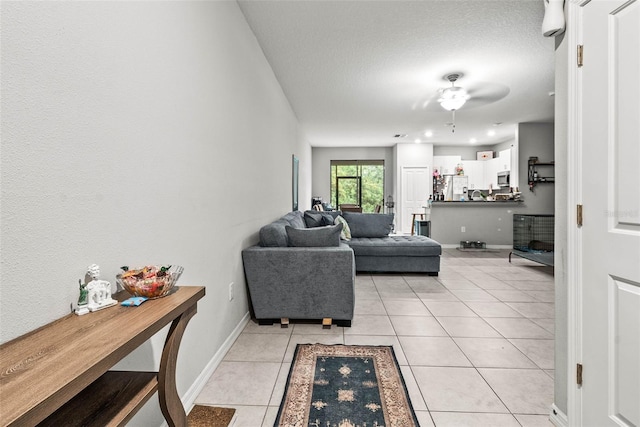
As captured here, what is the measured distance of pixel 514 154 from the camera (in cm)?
697

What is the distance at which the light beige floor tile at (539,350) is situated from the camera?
2131 mm

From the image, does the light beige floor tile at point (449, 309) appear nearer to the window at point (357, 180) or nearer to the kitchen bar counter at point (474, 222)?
the kitchen bar counter at point (474, 222)

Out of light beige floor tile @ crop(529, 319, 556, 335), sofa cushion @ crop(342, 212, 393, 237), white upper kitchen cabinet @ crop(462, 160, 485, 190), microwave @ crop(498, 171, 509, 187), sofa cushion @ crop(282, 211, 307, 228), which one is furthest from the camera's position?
white upper kitchen cabinet @ crop(462, 160, 485, 190)

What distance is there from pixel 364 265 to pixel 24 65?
427 centimetres

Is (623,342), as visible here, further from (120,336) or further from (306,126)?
(306,126)

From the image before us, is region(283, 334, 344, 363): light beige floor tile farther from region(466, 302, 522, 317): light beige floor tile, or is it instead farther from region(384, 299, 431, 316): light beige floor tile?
region(466, 302, 522, 317): light beige floor tile

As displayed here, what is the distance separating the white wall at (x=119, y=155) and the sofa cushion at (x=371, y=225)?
3.13 metres

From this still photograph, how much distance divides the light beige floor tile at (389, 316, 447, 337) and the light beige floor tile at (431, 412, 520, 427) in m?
0.96

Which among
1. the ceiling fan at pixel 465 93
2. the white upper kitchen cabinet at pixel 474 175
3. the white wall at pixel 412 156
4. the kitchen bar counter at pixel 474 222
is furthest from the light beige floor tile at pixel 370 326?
the white upper kitchen cabinet at pixel 474 175

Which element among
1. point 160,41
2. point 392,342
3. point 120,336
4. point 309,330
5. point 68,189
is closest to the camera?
point 120,336

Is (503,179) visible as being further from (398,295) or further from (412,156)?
(398,295)

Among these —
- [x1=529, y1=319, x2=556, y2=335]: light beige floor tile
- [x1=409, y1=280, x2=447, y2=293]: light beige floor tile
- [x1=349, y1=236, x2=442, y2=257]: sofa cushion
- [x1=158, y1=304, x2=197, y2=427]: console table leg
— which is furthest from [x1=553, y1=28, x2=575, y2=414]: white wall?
[x1=349, y1=236, x2=442, y2=257]: sofa cushion

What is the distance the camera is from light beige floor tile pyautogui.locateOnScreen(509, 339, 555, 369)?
2.13 m

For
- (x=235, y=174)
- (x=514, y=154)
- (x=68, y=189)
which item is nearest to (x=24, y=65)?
(x=68, y=189)
